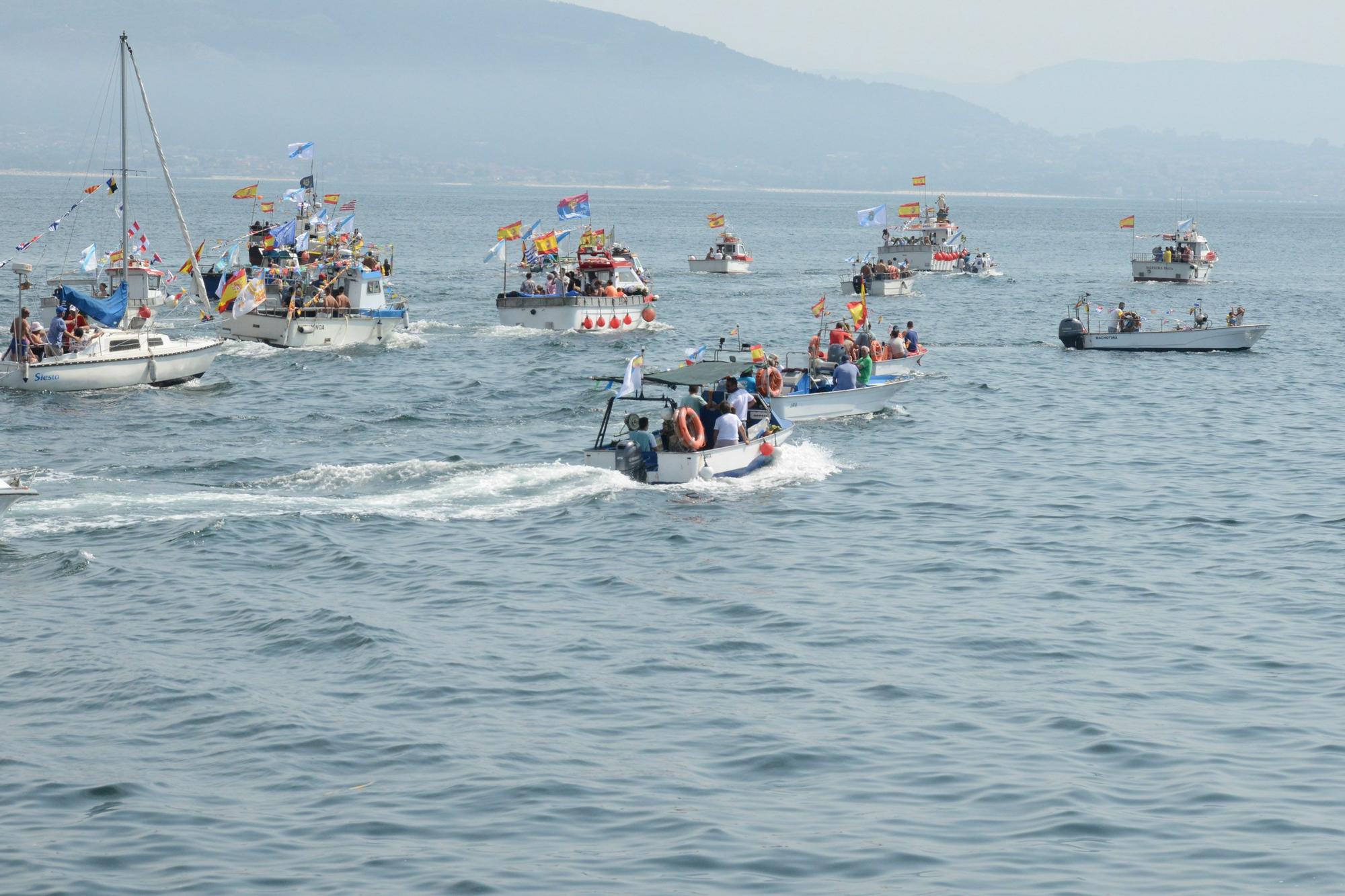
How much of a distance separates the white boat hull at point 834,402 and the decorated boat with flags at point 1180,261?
57.8m

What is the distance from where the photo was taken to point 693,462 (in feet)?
104

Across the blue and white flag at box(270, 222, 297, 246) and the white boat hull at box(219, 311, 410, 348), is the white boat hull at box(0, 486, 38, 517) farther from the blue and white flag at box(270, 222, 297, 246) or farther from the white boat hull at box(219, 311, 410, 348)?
the blue and white flag at box(270, 222, 297, 246)

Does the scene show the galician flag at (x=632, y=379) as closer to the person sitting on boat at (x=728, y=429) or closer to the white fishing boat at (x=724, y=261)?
the person sitting on boat at (x=728, y=429)

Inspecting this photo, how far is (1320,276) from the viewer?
367 feet

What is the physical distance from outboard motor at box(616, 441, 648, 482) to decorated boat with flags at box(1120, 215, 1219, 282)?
70.7 meters

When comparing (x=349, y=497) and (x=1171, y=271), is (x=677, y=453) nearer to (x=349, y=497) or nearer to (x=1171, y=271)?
(x=349, y=497)

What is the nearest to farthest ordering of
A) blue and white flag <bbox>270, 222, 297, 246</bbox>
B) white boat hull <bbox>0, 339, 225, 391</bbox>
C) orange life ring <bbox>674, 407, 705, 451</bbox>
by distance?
orange life ring <bbox>674, 407, 705, 451</bbox> < white boat hull <bbox>0, 339, 225, 391</bbox> < blue and white flag <bbox>270, 222, 297, 246</bbox>

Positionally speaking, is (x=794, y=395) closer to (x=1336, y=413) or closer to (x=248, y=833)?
(x=1336, y=413)

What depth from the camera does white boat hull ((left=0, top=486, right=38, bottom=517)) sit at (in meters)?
25.5

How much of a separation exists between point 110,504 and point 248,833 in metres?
14.9

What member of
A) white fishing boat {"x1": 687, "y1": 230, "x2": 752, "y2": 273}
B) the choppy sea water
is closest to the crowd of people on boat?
the choppy sea water

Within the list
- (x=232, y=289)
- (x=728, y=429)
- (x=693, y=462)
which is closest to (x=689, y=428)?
(x=693, y=462)

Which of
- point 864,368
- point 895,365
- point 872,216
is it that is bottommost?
point 895,365

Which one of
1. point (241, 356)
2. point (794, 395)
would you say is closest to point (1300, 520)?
point (794, 395)
